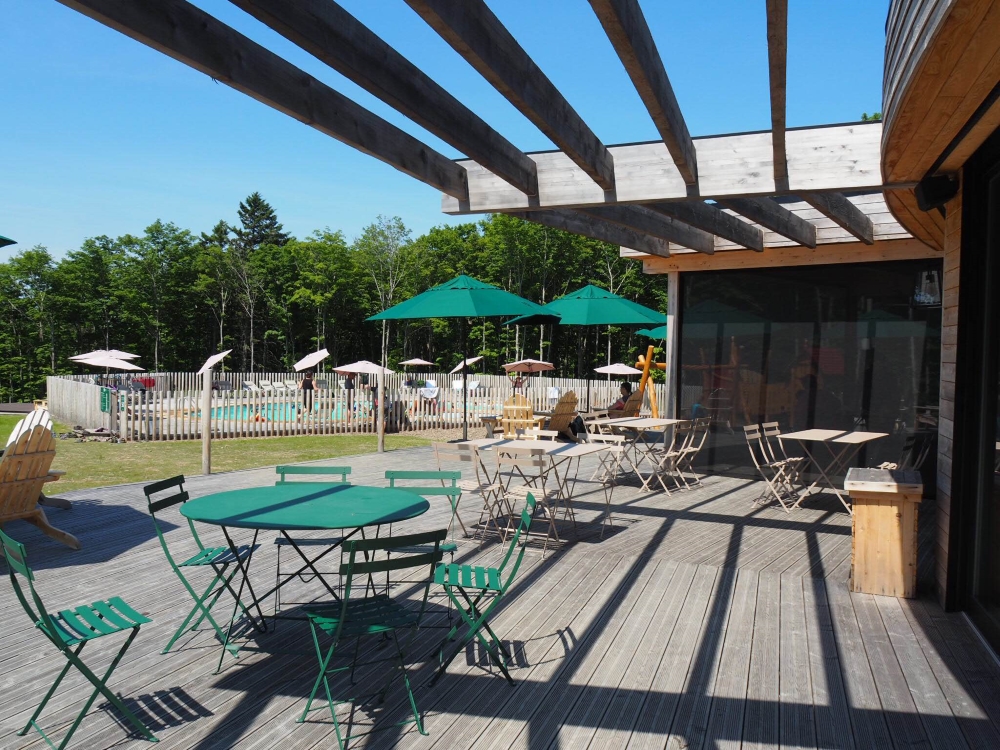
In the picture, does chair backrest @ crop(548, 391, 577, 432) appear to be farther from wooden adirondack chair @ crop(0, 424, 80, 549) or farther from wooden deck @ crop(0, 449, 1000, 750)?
wooden adirondack chair @ crop(0, 424, 80, 549)

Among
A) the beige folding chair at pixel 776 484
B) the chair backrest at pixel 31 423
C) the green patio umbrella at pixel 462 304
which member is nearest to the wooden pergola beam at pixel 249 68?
the chair backrest at pixel 31 423

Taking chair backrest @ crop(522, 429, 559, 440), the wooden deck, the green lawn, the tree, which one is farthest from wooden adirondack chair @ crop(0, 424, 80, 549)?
the tree

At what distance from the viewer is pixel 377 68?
3107mm

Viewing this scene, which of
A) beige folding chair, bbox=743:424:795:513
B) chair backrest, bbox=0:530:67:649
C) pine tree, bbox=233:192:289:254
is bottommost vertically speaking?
beige folding chair, bbox=743:424:795:513

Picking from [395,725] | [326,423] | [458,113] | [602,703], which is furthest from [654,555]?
[326,423]

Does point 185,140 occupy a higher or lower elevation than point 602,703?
higher

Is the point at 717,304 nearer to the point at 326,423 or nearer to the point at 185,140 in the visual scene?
the point at 326,423

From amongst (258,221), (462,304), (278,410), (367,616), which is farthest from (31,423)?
(258,221)

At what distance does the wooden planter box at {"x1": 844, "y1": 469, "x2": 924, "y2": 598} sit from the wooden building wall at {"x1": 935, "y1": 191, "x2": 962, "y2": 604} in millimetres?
152

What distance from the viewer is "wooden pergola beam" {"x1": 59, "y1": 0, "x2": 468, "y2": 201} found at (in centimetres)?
248

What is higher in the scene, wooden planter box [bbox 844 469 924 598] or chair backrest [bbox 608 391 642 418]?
chair backrest [bbox 608 391 642 418]

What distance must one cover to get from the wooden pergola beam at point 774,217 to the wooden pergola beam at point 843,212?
49 centimetres

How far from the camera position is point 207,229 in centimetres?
5744

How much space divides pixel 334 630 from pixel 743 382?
7.24m
